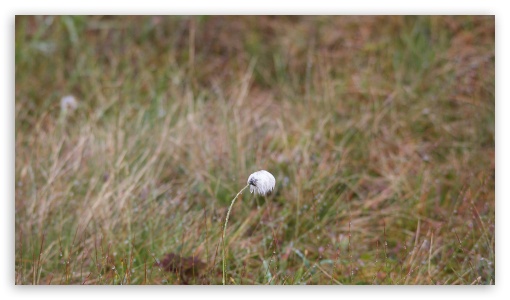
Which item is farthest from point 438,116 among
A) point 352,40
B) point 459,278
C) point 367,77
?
point 459,278

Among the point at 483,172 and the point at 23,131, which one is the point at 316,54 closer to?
the point at 483,172

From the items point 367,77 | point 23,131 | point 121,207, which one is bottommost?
point 121,207

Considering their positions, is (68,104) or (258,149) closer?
(258,149)

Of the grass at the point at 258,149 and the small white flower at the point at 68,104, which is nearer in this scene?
the grass at the point at 258,149

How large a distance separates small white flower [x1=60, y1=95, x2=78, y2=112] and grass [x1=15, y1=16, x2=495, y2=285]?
0.06 m

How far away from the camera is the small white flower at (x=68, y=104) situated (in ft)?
9.53

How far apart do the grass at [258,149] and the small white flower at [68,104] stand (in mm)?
62

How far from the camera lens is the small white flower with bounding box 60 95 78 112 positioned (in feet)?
9.53

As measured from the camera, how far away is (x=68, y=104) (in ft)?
9.86

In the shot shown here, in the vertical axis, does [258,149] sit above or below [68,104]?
below

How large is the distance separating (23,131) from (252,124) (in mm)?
1027

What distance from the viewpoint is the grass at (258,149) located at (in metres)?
2.37

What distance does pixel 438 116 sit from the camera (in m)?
3.01

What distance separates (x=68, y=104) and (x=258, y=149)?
0.89 meters
